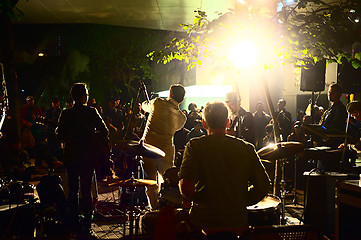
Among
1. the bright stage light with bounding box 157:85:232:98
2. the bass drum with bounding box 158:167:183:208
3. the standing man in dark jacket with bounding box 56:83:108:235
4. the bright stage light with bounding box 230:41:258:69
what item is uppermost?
the bright stage light with bounding box 230:41:258:69

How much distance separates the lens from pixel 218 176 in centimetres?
270

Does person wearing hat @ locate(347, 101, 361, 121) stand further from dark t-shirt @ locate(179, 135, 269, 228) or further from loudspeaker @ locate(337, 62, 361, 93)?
dark t-shirt @ locate(179, 135, 269, 228)

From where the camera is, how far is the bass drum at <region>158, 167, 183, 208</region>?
4.30 m

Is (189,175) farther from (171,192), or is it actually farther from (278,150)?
(171,192)

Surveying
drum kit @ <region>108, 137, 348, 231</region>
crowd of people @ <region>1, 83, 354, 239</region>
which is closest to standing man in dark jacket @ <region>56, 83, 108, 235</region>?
crowd of people @ <region>1, 83, 354, 239</region>

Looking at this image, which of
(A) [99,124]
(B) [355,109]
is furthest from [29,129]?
(B) [355,109]

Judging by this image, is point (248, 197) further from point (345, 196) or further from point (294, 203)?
point (294, 203)

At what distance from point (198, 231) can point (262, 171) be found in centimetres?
70

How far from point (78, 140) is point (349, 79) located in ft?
17.7

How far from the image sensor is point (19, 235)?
441 centimetres

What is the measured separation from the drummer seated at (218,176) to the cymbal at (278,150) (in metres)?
1.27

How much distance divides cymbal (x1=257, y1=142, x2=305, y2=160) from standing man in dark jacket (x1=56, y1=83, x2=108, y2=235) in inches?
86.6

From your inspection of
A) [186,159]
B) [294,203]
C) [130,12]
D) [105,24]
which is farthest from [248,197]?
[105,24]

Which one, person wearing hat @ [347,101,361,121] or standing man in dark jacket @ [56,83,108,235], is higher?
person wearing hat @ [347,101,361,121]
